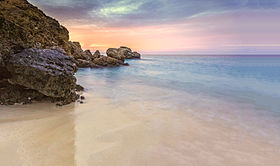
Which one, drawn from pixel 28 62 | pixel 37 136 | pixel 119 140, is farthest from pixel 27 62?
pixel 119 140

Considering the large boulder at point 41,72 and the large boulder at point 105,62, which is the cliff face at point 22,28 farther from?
the large boulder at point 105,62

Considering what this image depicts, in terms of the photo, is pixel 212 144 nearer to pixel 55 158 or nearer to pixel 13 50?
pixel 55 158

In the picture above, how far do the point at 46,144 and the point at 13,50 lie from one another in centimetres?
360

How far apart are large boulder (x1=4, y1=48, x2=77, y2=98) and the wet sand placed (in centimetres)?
64

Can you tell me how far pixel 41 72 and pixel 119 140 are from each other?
3.22 m

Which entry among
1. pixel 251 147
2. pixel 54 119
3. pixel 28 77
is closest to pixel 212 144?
pixel 251 147

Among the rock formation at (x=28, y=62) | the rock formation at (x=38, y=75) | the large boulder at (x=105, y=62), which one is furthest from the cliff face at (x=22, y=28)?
the large boulder at (x=105, y=62)

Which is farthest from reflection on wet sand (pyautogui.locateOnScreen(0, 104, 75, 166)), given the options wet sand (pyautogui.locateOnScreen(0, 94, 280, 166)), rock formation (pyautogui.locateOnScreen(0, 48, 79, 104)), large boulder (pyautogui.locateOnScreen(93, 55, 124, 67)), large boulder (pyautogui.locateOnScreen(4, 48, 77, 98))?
large boulder (pyautogui.locateOnScreen(93, 55, 124, 67))

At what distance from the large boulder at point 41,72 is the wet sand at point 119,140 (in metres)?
0.64

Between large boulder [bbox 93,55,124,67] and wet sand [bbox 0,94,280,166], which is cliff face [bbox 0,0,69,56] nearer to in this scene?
wet sand [bbox 0,94,280,166]

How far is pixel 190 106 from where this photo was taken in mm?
6426

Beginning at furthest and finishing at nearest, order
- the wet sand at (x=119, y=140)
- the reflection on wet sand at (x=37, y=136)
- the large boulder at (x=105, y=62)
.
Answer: the large boulder at (x=105, y=62) → the wet sand at (x=119, y=140) → the reflection on wet sand at (x=37, y=136)

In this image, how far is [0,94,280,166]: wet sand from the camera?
9.37 feet

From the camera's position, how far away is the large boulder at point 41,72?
464 centimetres
